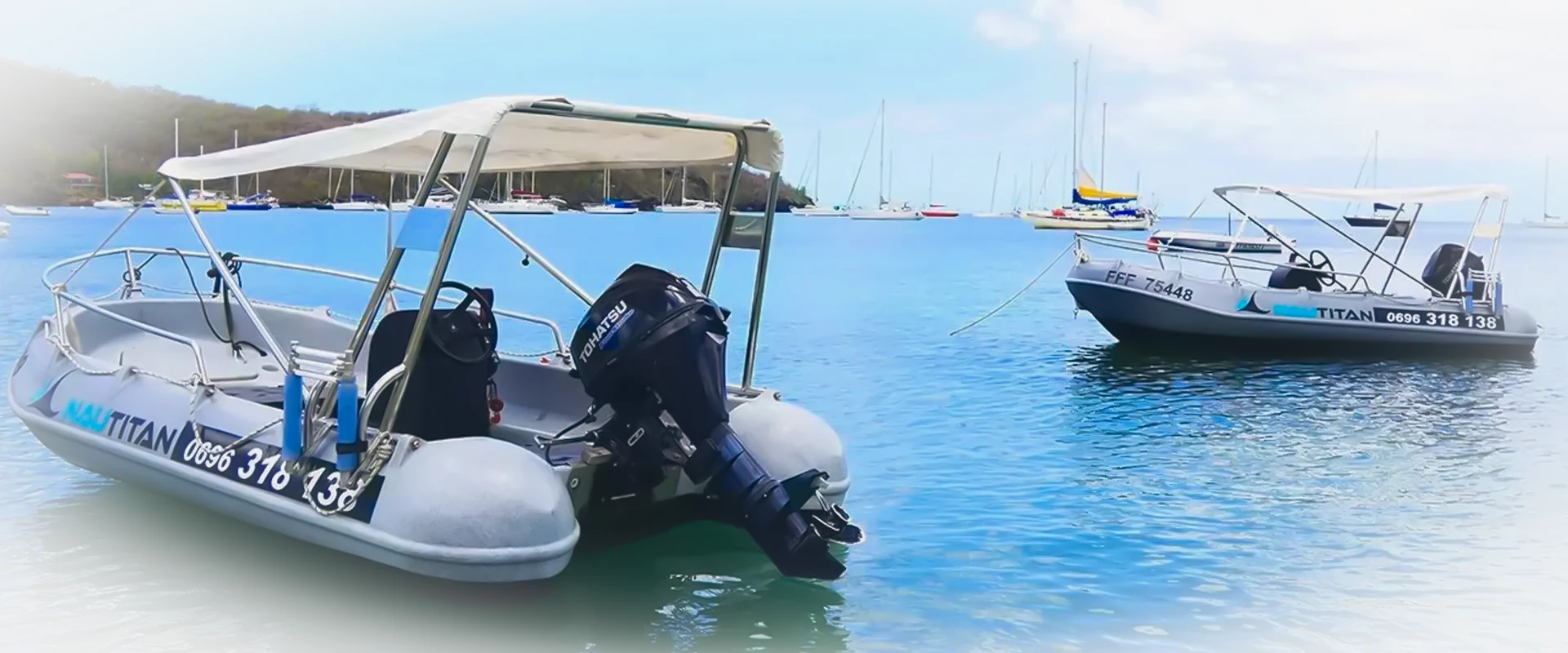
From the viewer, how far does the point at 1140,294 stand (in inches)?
685

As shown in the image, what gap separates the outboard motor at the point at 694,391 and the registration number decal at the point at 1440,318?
554 inches

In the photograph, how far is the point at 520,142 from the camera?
7.46 m

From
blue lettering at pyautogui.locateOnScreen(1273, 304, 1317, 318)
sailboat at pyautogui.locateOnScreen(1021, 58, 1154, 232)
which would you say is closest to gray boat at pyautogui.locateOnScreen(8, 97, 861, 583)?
blue lettering at pyautogui.locateOnScreen(1273, 304, 1317, 318)

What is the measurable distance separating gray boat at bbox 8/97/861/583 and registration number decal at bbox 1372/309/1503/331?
1325 cm

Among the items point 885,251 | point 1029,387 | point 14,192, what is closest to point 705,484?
point 1029,387

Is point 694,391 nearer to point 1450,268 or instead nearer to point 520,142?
point 520,142

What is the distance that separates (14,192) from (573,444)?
416ft

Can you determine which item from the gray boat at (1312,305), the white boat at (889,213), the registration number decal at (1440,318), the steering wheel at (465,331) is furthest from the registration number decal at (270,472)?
the white boat at (889,213)

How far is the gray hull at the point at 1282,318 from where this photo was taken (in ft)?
56.3

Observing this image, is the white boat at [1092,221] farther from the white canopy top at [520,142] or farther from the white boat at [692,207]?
the white canopy top at [520,142]

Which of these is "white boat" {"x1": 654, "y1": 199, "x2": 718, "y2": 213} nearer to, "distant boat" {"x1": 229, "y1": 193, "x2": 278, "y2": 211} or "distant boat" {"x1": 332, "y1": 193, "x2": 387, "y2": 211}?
"distant boat" {"x1": 332, "y1": 193, "x2": 387, "y2": 211}

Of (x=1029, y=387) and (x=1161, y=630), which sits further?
(x=1029, y=387)

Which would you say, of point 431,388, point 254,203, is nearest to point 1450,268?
point 431,388

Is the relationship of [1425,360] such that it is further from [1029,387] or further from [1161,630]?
[1161,630]
